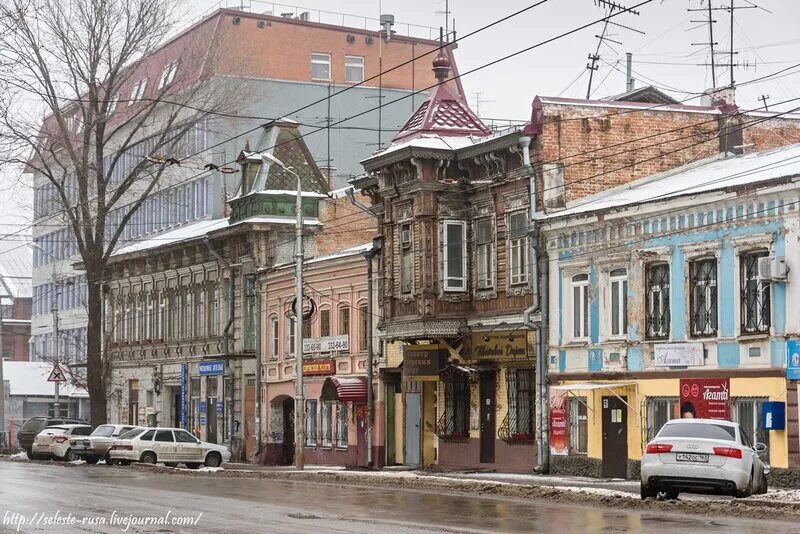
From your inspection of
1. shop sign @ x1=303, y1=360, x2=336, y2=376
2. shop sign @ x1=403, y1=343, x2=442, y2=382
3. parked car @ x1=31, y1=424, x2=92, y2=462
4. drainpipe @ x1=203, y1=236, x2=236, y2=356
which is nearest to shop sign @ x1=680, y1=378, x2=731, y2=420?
shop sign @ x1=403, y1=343, x2=442, y2=382

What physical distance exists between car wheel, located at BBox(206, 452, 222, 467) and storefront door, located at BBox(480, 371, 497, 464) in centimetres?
1066

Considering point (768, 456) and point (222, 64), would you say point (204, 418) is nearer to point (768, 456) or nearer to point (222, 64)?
point (222, 64)

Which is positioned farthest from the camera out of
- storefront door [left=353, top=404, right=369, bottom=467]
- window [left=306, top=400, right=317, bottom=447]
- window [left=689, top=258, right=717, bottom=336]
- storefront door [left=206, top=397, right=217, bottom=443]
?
storefront door [left=206, top=397, right=217, bottom=443]

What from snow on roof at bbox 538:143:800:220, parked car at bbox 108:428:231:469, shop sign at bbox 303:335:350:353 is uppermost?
snow on roof at bbox 538:143:800:220

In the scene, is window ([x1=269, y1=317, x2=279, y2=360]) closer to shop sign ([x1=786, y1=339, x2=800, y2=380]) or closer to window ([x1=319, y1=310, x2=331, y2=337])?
window ([x1=319, y1=310, x2=331, y2=337])

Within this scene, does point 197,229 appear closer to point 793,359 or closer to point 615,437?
point 615,437

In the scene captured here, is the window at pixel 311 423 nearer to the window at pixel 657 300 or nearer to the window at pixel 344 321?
the window at pixel 344 321

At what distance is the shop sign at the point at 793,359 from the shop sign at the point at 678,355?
8.62 feet

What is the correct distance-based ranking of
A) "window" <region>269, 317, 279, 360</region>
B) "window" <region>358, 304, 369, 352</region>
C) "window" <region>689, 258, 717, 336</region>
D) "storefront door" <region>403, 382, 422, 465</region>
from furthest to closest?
1. "window" <region>269, 317, 279, 360</region>
2. "window" <region>358, 304, 369, 352</region>
3. "storefront door" <region>403, 382, 422, 465</region>
4. "window" <region>689, 258, 717, 336</region>

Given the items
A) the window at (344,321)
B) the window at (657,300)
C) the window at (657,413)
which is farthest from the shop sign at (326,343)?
the window at (657,413)

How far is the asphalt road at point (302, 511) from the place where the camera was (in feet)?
63.0

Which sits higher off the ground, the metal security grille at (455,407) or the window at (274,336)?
the window at (274,336)

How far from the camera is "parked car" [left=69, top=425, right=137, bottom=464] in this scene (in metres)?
46.6

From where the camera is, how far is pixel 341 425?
4641 centimetres
